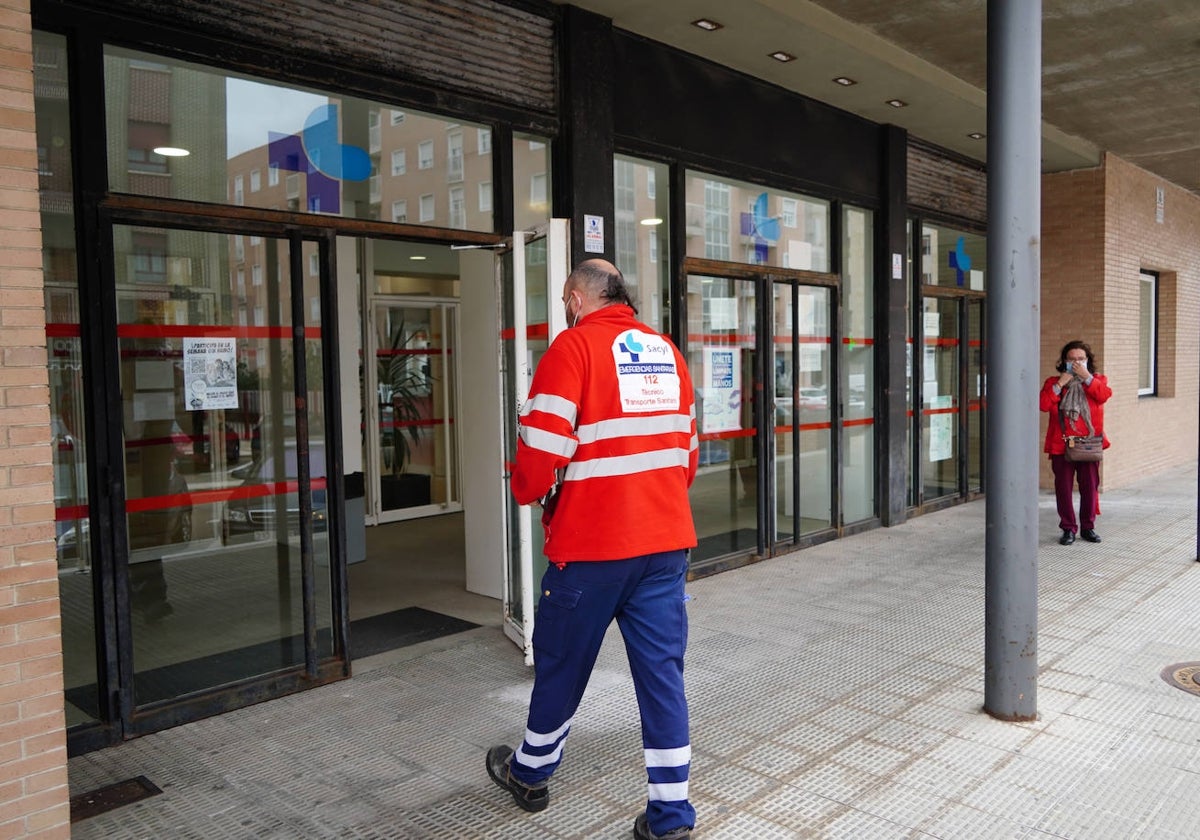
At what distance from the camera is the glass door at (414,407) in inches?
394

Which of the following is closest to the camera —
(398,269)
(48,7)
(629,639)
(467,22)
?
(629,639)

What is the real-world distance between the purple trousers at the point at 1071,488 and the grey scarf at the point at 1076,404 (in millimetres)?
322

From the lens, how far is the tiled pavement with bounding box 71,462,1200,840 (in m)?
3.23

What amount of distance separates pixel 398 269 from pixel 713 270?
14.9 feet

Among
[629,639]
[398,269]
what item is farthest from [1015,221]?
[398,269]

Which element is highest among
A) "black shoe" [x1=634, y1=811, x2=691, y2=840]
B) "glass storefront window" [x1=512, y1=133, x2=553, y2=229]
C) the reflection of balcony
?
"glass storefront window" [x1=512, y1=133, x2=553, y2=229]

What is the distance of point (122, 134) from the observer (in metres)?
3.97

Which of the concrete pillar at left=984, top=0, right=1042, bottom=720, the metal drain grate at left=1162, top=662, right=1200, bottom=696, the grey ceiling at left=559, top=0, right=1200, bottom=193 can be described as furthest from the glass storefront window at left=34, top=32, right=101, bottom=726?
the metal drain grate at left=1162, top=662, right=1200, bottom=696

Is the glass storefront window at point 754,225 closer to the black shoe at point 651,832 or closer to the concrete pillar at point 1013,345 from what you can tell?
the concrete pillar at point 1013,345

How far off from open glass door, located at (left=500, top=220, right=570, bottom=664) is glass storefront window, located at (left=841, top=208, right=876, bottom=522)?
403 centimetres

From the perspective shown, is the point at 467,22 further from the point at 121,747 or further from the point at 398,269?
the point at 398,269

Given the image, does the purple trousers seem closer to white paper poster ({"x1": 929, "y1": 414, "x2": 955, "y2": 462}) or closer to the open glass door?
white paper poster ({"x1": 929, "y1": 414, "x2": 955, "y2": 462})

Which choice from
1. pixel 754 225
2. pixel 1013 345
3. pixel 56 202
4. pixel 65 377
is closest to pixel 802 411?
pixel 754 225

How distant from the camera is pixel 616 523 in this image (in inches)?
117
